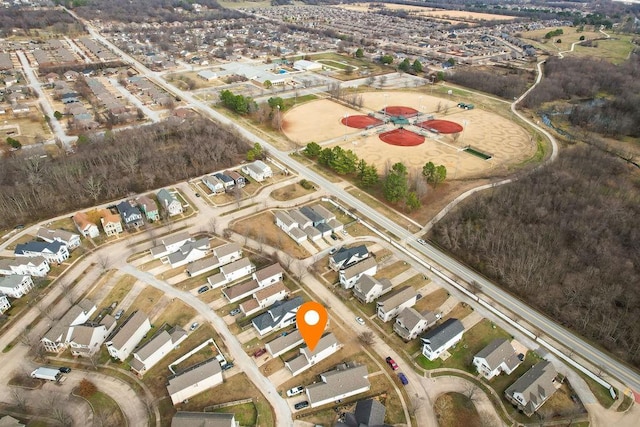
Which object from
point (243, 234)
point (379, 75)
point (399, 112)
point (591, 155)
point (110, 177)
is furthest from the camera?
point (379, 75)

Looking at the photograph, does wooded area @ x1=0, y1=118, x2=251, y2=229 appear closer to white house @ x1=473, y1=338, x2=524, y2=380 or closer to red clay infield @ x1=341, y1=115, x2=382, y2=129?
red clay infield @ x1=341, y1=115, x2=382, y2=129

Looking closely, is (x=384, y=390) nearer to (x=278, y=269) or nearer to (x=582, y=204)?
(x=278, y=269)

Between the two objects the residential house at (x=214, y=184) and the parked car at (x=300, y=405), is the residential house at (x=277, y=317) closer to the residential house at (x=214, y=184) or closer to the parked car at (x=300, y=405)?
the parked car at (x=300, y=405)

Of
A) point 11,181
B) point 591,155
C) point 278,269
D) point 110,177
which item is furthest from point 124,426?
point 591,155

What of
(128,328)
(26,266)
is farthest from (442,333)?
(26,266)

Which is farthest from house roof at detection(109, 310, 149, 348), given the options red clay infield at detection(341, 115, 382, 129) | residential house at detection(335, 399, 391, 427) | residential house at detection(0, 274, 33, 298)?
red clay infield at detection(341, 115, 382, 129)

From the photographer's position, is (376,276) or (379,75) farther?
(379,75)

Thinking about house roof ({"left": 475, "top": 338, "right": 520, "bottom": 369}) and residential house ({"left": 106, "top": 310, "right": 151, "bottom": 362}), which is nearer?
house roof ({"left": 475, "top": 338, "right": 520, "bottom": 369})
